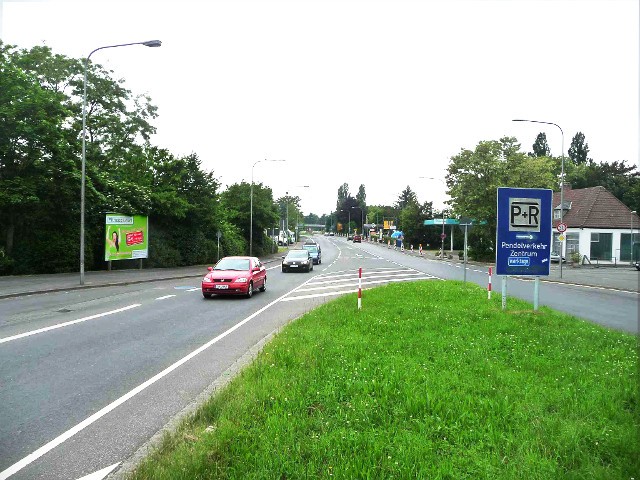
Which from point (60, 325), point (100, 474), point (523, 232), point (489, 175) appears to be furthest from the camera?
point (489, 175)

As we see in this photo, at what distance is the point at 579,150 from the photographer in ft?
343

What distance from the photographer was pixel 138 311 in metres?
13.0

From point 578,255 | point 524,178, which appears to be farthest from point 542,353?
point 578,255

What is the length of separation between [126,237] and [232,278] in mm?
14166

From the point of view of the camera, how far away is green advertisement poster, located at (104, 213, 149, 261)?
86.8ft

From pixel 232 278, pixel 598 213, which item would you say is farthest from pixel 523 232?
pixel 598 213

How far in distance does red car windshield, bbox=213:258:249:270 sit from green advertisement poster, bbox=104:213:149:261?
11346 mm

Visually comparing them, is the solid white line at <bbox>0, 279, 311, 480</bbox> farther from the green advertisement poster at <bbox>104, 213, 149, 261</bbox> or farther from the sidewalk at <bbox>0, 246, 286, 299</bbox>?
the green advertisement poster at <bbox>104, 213, 149, 261</bbox>

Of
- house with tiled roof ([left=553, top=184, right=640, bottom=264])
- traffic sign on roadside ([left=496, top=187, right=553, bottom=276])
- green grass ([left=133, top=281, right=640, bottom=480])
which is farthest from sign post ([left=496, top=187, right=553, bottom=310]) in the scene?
house with tiled roof ([left=553, top=184, right=640, bottom=264])

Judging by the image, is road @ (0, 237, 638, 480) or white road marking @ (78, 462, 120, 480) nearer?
white road marking @ (78, 462, 120, 480)

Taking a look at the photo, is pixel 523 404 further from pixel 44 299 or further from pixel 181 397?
pixel 44 299

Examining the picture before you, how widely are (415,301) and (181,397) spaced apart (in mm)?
8958

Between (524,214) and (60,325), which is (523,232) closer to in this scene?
(524,214)

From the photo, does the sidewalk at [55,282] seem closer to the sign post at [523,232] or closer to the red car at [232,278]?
the red car at [232,278]
